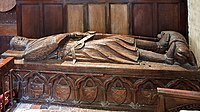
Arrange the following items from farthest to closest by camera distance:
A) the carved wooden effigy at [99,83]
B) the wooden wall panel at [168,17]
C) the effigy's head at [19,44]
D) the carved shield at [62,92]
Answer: the wooden wall panel at [168,17], the effigy's head at [19,44], the carved shield at [62,92], the carved wooden effigy at [99,83]

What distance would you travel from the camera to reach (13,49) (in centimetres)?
387

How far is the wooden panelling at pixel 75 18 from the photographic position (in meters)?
4.21

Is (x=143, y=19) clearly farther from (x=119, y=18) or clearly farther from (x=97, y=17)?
(x=97, y=17)

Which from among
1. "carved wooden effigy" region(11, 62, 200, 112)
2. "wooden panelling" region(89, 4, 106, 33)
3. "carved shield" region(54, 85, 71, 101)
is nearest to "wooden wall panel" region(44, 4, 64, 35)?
"wooden panelling" region(89, 4, 106, 33)

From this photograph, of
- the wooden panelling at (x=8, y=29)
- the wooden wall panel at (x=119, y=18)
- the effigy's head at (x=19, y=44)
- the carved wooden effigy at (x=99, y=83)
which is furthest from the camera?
the wooden panelling at (x=8, y=29)

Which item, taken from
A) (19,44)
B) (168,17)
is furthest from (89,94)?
(168,17)

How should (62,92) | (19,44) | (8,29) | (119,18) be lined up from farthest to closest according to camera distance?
(8,29)
(119,18)
(19,44)
(62,92)

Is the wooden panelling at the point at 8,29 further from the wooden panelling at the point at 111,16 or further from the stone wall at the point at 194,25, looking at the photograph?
the stone wall at the point at 194,25

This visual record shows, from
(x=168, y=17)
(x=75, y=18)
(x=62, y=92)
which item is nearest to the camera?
(x=62, y=92)

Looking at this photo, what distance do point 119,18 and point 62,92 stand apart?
1.33 m

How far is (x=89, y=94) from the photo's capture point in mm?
3402

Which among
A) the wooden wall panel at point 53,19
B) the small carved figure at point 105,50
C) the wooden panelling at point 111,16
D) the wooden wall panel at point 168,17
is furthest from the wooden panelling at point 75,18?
the wooden wall panel at point 168,17

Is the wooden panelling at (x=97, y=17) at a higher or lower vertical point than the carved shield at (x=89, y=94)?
higher

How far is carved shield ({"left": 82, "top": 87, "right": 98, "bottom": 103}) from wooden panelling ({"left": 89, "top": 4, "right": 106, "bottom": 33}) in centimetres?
108
